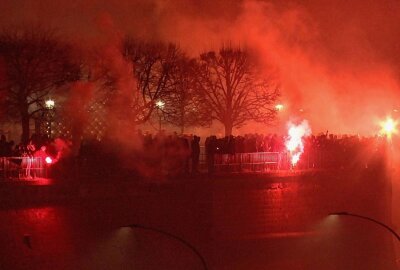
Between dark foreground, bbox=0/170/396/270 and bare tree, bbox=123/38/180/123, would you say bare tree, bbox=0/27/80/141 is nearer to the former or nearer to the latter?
bare tree, bbox=123/38/180/123

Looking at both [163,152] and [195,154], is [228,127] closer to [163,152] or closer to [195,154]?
[195,154]

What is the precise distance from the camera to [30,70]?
918 inches

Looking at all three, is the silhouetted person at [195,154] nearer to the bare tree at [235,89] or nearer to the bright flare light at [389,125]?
the bare tree at [235,89]

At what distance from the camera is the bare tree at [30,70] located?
2297 centimetres

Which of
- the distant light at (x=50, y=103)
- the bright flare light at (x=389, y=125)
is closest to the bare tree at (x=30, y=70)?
the distant light at (x=50, y=103)

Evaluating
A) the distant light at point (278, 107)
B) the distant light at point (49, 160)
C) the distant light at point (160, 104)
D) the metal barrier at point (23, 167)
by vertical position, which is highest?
the distant light at point (278, 107)

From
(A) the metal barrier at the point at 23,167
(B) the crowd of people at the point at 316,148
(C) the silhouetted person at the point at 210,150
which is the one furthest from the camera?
(B) the crowd of people at the point at 316,148

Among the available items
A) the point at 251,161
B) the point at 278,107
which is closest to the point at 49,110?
the point at 251,161

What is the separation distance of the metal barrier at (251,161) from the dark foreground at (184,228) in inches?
105

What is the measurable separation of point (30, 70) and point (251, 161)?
8906mm

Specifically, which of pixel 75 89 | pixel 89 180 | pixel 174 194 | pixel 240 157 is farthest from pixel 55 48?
pixel 174 194

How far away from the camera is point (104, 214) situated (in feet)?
42.7

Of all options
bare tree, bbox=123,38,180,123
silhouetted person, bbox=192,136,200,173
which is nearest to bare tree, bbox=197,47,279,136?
bare tree, bbox=123,38,180,123

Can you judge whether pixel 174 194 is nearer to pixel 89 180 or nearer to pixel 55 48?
pixel 89 180
